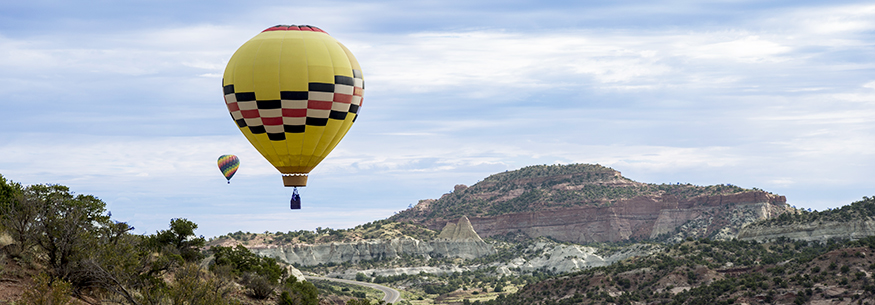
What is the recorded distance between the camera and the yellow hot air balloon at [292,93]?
3139cm

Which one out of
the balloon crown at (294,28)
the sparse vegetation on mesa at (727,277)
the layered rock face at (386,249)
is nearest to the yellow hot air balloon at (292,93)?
the balloon crown at (294,28)

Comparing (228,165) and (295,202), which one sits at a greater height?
(228,165)

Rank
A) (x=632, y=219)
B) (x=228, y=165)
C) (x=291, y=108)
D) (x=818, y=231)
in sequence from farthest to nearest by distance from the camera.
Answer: (x=632, y=219) → (x=818, y=231) → (x=228, y=165) → (x=291, y=108)

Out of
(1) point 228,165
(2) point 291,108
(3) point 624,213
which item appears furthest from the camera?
(3) point 624,213

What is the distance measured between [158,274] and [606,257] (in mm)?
103266

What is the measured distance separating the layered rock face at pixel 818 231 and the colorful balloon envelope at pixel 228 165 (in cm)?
6851

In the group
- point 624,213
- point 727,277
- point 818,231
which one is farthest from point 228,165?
point 624,213

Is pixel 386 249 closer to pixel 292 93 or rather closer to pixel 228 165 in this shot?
pixel 228 165

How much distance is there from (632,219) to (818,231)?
92.5 m

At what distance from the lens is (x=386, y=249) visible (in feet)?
452

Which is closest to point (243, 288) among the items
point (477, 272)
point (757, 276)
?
point (757, 276)


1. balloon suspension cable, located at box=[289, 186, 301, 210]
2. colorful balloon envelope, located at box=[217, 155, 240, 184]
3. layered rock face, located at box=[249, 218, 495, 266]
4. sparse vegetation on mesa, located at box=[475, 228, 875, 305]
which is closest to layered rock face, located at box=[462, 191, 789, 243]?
layered rock face, located at box=[249, 218, 495, 266]

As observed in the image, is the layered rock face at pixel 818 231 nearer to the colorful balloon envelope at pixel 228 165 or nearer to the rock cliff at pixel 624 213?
the rock cliff at pixel 624 213

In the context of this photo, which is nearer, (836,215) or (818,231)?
(818,231)
